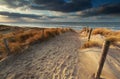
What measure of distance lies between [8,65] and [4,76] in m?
1.35

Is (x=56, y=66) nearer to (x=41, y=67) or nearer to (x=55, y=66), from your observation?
(x=55, y=66)

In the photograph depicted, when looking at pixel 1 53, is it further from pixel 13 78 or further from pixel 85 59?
pixel 85 59

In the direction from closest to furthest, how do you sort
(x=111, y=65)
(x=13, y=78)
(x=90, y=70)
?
1. (x=13, y=78)
2. (x=90, y=70)
3. (x=111, y=65)

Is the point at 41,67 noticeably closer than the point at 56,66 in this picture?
Yes

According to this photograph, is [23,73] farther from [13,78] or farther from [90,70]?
[90,70]

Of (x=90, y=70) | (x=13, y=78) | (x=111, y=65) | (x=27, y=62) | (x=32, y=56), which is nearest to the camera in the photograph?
(x=13, y=78)

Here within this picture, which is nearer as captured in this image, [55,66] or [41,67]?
[41,67]

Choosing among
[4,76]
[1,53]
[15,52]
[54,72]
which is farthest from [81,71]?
[1,53]

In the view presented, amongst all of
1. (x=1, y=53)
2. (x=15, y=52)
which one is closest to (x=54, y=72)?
(x=15, y=52)

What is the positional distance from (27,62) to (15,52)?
5.47 ft

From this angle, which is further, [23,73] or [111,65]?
[111,65]

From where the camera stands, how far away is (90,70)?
8508 millimetres

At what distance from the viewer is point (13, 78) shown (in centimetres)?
798

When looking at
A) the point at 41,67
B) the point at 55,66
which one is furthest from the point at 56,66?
the point at 41,67
